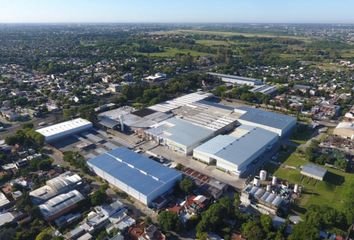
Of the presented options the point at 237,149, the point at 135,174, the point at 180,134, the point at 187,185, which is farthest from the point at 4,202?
the point at 237,149

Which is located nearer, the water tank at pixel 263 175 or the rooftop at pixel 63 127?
the water tank at pixel 263 175

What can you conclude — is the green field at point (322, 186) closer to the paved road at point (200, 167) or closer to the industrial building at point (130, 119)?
the paved road at point (200, 167)

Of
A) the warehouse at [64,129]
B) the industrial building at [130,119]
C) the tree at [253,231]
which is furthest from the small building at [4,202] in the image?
the tree at [253,231]

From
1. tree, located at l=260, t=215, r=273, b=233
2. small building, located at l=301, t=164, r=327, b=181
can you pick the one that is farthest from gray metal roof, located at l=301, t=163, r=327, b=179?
tree, located at l=260, t=215, r=273, b=233

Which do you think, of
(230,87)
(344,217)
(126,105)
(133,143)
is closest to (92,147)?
(133,143)

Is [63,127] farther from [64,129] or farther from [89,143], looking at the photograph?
[89,143]

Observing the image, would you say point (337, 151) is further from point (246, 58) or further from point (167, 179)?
point (246, 58)
